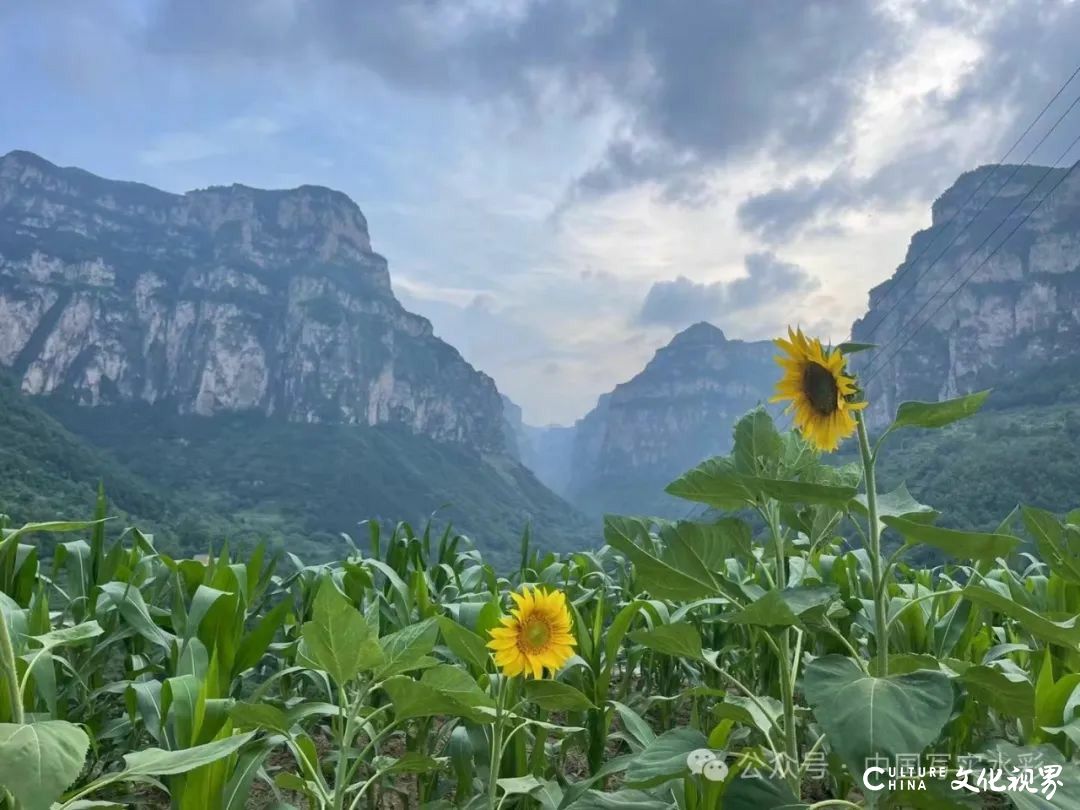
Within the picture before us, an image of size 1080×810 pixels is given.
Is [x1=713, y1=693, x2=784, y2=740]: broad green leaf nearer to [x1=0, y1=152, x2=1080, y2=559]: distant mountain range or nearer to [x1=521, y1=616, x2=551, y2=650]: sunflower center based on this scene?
[x1=521, y1=616, x2=551, y2=650]: sunflower center

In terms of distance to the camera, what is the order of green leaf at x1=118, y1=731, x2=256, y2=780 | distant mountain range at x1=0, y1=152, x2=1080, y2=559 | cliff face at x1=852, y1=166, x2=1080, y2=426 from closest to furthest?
green leaf at x1=118, y1=731, x2=256, y2=780 < distant mountain range at x1=0, y1=152, x2=1080, y2=559 < cliff face at x1=852, y1=166, x2=1080, y2=426

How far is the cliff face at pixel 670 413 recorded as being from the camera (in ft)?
481

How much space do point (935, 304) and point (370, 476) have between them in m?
72.3

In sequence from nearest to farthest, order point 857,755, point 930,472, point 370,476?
point 857,755 < point 930,472 < point 370,476

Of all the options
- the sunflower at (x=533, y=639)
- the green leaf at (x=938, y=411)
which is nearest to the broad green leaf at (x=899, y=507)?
the green leaf at (x=938, y=411)

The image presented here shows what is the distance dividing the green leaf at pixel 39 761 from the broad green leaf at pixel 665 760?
589 millimetres

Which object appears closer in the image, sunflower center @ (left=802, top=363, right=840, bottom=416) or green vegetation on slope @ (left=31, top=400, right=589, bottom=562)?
sunflower center @ (left=802, top=363, right=840, bottom=416)

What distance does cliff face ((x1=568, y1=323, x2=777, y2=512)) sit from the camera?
147 m

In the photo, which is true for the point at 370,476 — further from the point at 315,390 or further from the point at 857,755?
the point at 857,755

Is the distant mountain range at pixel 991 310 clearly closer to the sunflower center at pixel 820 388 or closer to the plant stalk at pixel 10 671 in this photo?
the sunflower center at pixel 820 388

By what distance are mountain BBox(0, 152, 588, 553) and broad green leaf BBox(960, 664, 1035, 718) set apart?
194ft

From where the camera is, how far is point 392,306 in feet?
379

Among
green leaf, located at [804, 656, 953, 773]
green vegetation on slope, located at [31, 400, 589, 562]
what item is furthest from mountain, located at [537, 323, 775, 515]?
green leaf, located at [804, 656, 953, 773]

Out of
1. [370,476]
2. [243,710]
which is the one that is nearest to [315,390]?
[370,476]
